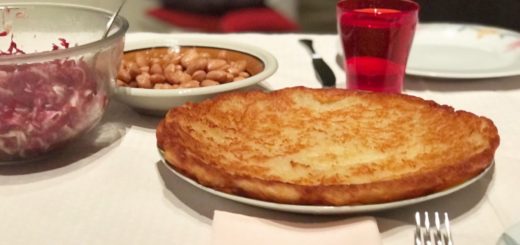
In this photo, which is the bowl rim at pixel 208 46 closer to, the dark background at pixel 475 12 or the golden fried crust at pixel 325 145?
the golden fried crust at pixel 325 145

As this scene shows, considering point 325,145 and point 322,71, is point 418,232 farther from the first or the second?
point 322,71

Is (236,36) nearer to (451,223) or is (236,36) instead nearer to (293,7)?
(451,223)

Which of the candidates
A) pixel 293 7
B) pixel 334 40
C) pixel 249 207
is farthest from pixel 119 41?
pixel 293 7

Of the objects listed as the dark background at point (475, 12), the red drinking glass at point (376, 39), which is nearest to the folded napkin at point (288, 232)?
the red drinking glass at point (376, 39)

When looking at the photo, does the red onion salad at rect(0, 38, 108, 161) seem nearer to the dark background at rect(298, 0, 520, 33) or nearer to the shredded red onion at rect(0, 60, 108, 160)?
the shredded red onion at rect(0, 60, 108, 160)

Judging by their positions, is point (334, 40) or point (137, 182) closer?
point (137, 182)

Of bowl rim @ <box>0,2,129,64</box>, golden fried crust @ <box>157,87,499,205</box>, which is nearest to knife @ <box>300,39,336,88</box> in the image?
golden fried crust @ <box>157,87,499,205</box>
